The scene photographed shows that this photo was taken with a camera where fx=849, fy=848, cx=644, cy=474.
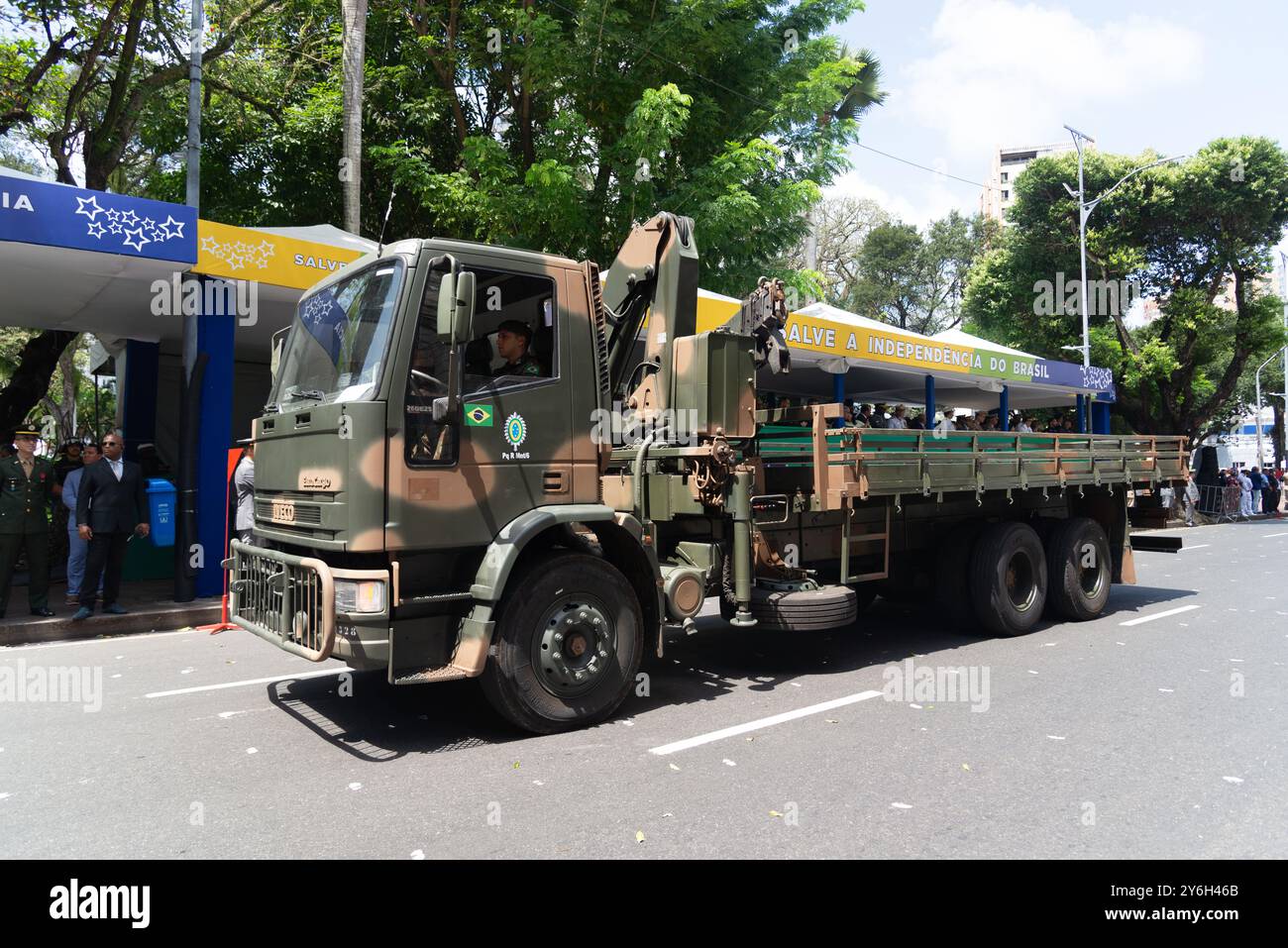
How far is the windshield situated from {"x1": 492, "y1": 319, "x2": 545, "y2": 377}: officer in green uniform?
68cm

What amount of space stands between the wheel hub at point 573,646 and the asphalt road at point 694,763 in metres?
0.33

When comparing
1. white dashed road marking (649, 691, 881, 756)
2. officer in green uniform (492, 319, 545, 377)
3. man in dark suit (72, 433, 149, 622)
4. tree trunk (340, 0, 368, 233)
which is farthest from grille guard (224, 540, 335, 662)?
tree trunk (340, 0, 368, 233)

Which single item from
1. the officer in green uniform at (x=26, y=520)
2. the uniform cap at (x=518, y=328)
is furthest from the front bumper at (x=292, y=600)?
the officer in green uniform at (x=26, y=520)

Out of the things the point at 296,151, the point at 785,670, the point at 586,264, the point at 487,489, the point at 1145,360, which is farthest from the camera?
the point at 1145,360

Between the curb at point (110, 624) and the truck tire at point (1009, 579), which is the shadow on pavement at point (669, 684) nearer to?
the truck tire at point (1009, 579)

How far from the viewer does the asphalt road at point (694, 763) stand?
3.63 m

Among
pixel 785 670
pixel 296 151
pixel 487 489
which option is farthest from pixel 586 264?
pixel 296 151

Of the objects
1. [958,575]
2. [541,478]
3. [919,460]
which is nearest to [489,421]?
[541,478]

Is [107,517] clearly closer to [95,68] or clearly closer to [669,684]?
[669,684]

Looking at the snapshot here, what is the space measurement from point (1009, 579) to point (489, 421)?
18.4 feet

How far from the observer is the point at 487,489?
4.91 m
